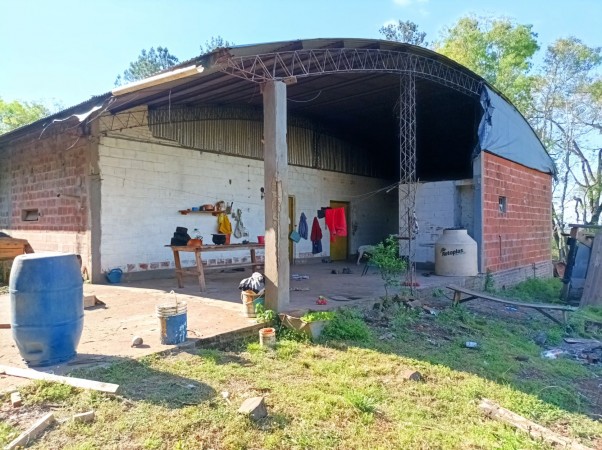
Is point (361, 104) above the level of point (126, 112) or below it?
above

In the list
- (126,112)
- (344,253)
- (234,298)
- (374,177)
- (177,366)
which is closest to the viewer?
(177,366)

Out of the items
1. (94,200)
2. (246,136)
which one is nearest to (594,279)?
(246,136)

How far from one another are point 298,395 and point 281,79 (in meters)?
3.74

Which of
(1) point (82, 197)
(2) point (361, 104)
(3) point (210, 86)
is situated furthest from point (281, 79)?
(2) point (361, 104)

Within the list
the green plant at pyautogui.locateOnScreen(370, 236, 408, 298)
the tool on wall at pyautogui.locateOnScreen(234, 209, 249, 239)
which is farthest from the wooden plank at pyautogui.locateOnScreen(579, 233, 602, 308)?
the tool on wall at pyautogui.locateOnScreen(234, 209, 249, 239)

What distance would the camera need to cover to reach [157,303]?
20.1 ft

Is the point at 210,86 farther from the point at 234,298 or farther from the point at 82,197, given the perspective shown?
the point at 234,298

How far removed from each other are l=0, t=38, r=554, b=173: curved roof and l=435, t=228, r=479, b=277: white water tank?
1980 mm

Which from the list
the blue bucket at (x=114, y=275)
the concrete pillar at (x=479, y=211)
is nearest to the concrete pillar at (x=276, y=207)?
the blue bucket at (x=114, y=275)

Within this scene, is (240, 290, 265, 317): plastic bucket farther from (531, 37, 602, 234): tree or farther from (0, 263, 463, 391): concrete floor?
(531, 37, 602, 234): tree

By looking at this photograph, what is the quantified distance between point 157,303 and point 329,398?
3677 millimetres

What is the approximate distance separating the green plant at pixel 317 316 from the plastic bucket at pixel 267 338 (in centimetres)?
43

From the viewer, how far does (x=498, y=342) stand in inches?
209

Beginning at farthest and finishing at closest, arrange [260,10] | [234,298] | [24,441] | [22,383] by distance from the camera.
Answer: [260,10] → [234,298] → [22,383] → [24,441]
